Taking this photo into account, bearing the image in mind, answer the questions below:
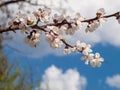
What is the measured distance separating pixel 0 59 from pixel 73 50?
3.49 metres

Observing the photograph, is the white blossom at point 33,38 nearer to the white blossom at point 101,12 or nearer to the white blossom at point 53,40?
the white blossom at point 53,40

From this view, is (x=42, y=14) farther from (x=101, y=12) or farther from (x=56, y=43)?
(x=101, y=12)

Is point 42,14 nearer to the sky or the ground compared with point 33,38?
nearer to the sky

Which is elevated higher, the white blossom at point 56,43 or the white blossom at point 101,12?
the white blossom at point 101,12

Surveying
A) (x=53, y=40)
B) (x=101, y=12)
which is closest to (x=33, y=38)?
(x=53, y=40)

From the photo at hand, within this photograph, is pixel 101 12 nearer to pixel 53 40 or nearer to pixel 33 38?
pixel 53 40

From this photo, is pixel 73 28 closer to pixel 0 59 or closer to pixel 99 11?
pixel 99 11

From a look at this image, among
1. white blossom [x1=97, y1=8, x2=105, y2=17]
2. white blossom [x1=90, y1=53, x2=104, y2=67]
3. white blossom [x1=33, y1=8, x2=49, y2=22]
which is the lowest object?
white blossom [x1=90, y1=53, x2=104, y2=67]

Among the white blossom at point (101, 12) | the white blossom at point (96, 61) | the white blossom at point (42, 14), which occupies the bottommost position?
the white blossom at point (96, 61)

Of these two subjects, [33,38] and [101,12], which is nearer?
[33,38]

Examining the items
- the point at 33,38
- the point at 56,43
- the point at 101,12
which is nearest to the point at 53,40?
the point at 56,43

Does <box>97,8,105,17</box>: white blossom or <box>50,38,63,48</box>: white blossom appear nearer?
<box>50,38,63,48</box>: white blossom

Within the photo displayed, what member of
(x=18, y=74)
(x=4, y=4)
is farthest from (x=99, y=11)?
(x=4, y=4)

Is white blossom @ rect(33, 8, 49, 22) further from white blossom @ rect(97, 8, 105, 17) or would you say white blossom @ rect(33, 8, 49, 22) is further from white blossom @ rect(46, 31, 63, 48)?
white blossom @ rect(97, 8, 105, 17)
